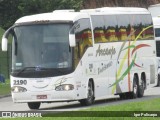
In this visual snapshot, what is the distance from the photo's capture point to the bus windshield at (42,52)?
92.6 ft

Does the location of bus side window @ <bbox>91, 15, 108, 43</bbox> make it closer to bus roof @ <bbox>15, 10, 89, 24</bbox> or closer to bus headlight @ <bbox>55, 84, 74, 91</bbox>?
bus roof @ <bbox>15, 10, 89, 24</bbox>

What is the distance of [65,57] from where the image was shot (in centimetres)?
2828

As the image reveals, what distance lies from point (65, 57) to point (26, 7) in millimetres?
36954

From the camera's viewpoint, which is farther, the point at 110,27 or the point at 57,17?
the point at 110,27

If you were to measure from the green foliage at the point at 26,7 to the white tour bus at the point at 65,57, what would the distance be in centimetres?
3141

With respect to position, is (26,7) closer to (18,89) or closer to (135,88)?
(135,88)

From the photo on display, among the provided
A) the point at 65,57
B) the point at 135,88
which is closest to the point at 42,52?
the point at 65,57

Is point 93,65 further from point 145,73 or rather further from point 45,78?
point 145,73

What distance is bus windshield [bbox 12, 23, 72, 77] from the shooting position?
2822 cm

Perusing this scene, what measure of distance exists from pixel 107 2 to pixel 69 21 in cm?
4842

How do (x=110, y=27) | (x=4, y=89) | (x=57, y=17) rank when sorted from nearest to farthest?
1. (x=57, y=17)
2. (x=110, y=27)
3. (x=4, y=89)

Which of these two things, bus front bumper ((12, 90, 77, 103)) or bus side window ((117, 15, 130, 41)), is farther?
bus side window ((117, 15, 130, 41))

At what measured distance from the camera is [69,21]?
1133 inches

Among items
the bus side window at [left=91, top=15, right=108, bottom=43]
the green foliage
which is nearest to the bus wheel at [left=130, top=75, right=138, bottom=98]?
the bus side window at [left=91, top=15, right=108, bottom=43]
